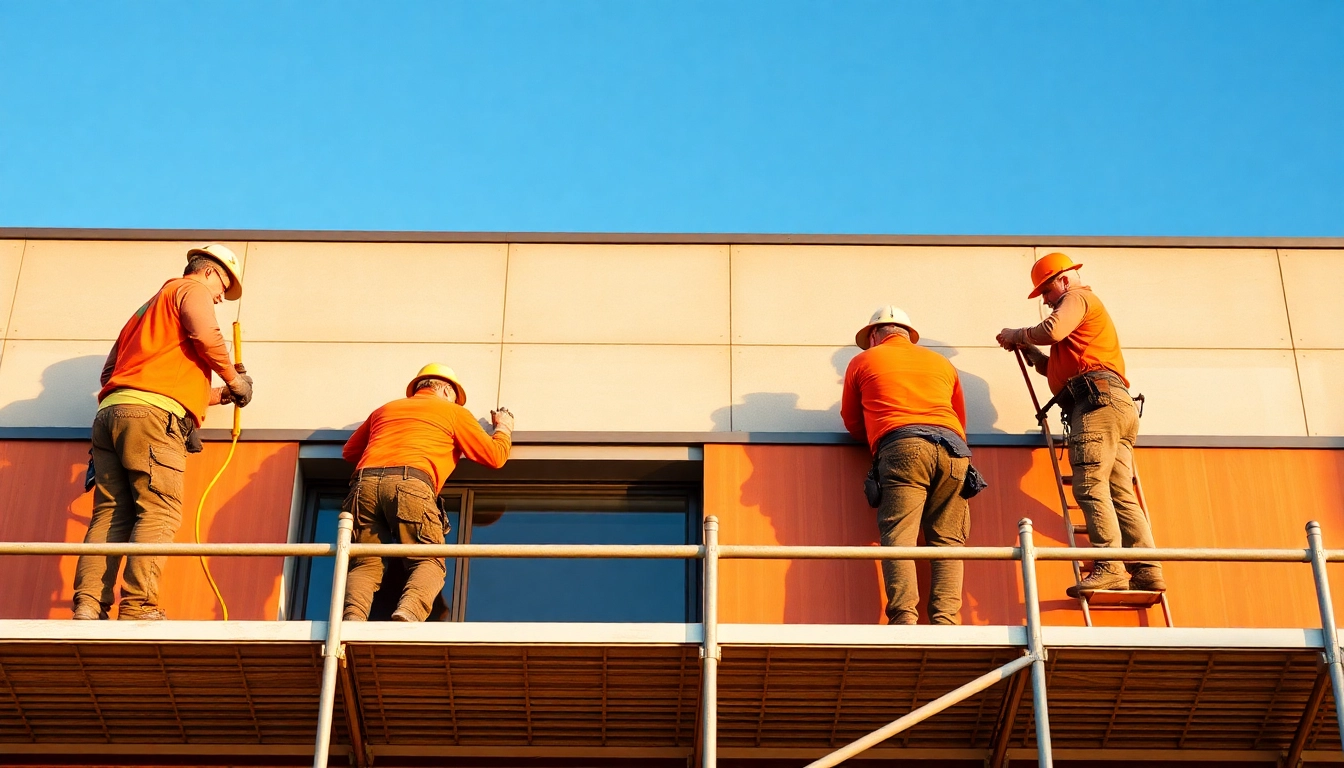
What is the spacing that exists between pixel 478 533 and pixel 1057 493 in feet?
12.7

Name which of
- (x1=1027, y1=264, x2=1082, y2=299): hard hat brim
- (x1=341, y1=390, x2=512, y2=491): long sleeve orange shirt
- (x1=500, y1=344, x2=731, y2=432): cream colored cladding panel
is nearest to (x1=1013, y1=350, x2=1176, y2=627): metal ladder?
(x1=1027, y1=264, x2=1082, y2=299): hard hat brim

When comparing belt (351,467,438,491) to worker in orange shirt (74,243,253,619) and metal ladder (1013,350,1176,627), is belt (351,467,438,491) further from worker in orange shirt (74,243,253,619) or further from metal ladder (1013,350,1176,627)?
metal ladder (1013,350,1176,627)

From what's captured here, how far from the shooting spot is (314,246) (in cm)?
1144

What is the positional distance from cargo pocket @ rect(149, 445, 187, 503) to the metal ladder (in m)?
5.30

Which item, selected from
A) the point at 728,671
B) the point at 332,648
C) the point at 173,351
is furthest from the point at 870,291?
the point at 332,648

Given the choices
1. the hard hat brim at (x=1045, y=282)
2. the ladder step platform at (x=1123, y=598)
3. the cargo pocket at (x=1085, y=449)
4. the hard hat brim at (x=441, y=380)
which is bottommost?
the ladder step platform at (x=1123, y=598)

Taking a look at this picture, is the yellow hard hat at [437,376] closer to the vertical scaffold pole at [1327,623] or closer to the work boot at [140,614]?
the work boot at [140,614]

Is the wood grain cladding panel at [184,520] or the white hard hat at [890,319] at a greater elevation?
the white hard hat at [890,319]

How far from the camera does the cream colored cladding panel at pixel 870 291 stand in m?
11.1

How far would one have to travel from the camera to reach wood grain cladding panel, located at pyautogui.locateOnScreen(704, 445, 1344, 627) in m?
9.80

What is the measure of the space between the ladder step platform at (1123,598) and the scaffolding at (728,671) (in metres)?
0.80

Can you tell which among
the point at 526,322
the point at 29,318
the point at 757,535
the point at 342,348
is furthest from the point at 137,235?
the point at 757,535

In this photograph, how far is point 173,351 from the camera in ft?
31.0

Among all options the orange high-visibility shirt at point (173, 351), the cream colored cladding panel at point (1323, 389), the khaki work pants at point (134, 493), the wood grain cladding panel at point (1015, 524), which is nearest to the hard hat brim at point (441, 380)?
the orange high-visibility shirt at point (173, 351)
